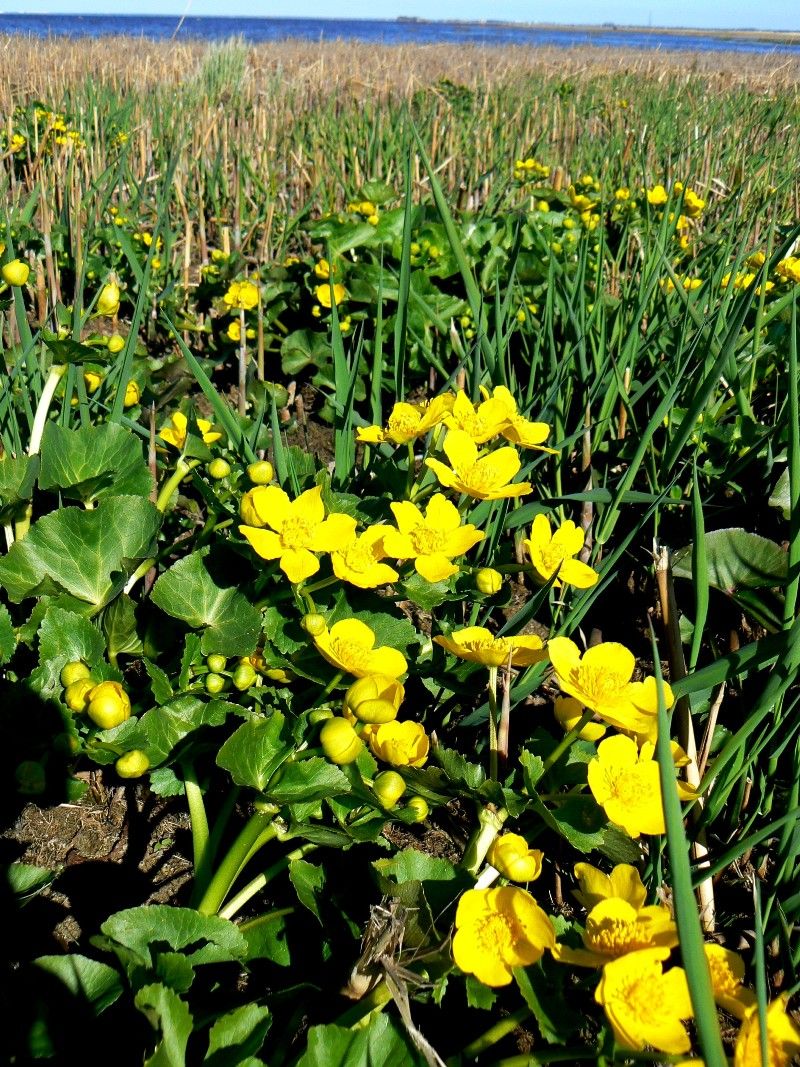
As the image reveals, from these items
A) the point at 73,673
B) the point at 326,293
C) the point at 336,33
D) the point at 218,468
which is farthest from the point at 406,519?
the point at 336,33

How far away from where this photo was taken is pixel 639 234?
3162mm

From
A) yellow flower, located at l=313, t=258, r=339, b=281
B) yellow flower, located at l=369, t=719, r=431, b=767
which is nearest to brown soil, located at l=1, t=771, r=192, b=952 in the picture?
yellow flower, located at l=369, t=719, r=431, b=767

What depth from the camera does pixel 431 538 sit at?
121 centimetres

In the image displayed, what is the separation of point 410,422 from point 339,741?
0.61 m

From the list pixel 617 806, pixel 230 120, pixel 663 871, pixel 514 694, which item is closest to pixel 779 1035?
pixel 617 806

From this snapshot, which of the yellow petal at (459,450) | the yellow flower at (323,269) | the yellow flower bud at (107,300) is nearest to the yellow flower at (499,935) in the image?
the yellow petal at (459,450)

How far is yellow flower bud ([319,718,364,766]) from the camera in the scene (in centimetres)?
99

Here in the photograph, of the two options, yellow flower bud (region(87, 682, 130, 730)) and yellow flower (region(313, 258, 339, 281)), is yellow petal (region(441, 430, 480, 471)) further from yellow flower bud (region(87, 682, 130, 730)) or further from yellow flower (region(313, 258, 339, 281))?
yellow flower (region(313, 258, 339, 281))

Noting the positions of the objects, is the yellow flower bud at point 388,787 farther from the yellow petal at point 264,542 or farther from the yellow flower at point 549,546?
the yellow flower at point 549,546

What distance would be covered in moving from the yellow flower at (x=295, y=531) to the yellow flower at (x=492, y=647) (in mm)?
198

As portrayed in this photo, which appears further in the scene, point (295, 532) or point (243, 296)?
point (243, 296)

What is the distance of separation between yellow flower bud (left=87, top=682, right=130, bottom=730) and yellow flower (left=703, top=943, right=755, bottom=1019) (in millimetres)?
697

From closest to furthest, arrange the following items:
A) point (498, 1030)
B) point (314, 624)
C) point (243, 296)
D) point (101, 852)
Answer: point (498, 1030)
point (314, 624)
point (101, 852)
point (243, 296)

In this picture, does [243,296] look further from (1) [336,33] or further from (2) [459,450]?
(1) [336,33]
